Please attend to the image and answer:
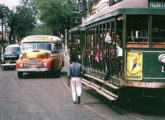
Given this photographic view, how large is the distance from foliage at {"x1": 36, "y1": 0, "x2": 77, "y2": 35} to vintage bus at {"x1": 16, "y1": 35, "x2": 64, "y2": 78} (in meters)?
39.0

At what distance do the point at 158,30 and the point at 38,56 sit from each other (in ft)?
38.3

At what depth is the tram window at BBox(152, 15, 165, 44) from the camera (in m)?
10.1

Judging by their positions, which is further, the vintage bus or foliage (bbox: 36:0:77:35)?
foliage (bbox: 36:0:77:35)

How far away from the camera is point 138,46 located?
1012 cm

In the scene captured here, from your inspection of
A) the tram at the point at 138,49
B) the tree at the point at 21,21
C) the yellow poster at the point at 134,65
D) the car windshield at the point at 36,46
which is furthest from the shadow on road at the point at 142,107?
the tree at the point at 21,21

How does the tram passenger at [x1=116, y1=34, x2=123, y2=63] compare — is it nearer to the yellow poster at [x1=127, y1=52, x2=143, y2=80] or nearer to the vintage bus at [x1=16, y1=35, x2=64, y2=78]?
the yellow poster at [x1=127, y1=52, x2=143, y2=80]

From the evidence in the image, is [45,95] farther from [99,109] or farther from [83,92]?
[99,109]

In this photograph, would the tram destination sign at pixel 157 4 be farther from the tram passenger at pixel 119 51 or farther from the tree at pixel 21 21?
the tree at pixel 21 21

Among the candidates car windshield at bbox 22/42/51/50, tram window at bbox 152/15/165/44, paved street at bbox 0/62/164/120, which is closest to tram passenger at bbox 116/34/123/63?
tram window at bbox 152/15/165/44

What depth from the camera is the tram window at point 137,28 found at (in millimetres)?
10211

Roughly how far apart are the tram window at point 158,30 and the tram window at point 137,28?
0.69 feet

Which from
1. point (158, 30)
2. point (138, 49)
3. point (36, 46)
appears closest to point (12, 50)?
point (36, 46)

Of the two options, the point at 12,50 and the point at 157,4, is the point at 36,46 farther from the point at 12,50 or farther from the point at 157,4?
the point at 157,4

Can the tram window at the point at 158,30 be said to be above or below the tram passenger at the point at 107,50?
above
